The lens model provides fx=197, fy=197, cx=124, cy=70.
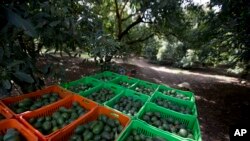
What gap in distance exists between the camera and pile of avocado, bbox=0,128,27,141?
165 cm

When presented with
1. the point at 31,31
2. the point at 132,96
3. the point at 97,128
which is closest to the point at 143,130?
the point at 97,128

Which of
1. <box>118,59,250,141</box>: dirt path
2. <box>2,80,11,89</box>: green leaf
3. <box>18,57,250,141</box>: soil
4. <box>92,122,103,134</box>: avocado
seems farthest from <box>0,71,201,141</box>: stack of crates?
<box>118,59,250,141</box>: dirt path

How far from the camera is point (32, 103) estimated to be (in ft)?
7.85

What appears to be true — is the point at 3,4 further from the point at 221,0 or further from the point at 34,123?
the point at 221,0

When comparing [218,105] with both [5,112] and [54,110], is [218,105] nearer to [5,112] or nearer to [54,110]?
[54,110]

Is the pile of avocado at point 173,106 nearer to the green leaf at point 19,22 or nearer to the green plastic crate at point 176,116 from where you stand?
the green plastic crate at point 176,116

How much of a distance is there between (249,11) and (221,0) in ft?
3.18

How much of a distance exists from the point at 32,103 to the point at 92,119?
0.77 metres

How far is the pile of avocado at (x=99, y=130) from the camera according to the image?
6.25ft

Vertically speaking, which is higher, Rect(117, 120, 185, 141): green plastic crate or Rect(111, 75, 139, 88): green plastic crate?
Rect(111, 75, 139, 88): green plastic crate

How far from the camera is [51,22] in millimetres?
2367

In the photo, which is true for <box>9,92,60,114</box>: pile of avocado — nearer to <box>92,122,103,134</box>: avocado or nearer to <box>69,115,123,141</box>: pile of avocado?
<box>69,115,123,141</box>: pile of avocado

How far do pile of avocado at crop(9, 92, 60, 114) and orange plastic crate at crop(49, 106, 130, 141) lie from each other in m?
0.59

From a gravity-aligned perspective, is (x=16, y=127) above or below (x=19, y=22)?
below
